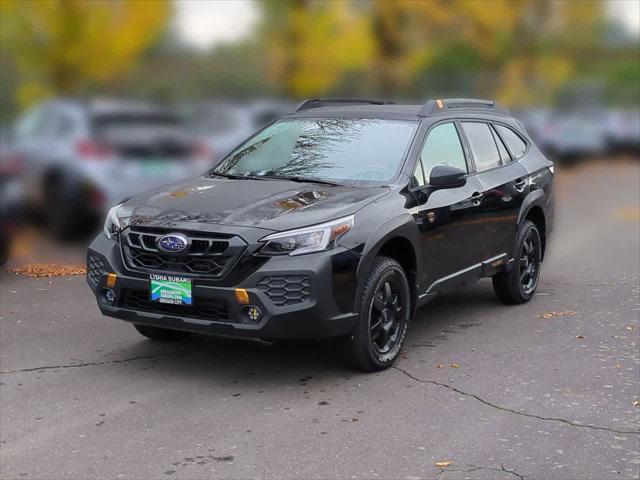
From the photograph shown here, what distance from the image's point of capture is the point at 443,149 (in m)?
6.93

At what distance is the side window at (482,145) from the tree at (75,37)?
23.0 feet

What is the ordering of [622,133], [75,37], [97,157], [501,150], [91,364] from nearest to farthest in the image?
1. [91,364]
2. [501,150]
3. [97,157]
4. [75,37]
5. [622,133]

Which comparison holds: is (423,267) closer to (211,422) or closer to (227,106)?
(211,422)

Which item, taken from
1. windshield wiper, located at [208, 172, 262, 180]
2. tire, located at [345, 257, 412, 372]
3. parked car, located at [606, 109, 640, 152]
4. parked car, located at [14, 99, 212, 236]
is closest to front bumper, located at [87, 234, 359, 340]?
tire, located at [345, 257, 412, 372]

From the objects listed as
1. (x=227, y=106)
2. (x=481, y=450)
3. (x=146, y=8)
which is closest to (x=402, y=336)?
(x=481, y=450)

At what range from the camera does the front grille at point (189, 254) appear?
215 inches

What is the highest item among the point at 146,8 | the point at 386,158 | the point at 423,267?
the point at 146,8

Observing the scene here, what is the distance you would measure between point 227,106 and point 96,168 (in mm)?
5022

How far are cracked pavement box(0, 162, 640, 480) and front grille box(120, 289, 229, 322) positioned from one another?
463 mm

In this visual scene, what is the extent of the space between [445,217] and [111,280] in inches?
93.8

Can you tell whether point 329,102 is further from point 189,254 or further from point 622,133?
point 622,133

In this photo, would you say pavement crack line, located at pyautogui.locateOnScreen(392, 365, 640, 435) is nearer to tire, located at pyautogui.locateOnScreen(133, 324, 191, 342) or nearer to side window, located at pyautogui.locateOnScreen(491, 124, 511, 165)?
tire, located at pyautogui.locateOnScreen(133, 324, 191, 342)

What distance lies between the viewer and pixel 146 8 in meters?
13.3

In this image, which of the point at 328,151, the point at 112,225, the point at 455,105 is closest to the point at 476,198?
the point at 455,105
